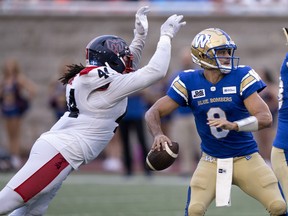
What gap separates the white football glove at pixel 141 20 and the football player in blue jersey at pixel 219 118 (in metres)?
0.58

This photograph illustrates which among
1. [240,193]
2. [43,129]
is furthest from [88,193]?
[43,129]

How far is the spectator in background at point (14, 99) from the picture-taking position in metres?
13.7

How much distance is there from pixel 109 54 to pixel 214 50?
0.78 metres

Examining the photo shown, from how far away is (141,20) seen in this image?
6820 millimetres

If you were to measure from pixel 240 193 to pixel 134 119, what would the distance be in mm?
2363

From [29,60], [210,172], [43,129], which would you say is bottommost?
[43,129]

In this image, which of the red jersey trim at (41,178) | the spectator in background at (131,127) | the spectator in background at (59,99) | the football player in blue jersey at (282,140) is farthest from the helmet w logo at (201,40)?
the spectator in background at (59,99)

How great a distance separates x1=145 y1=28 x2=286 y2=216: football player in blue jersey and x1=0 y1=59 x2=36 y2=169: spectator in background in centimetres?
751

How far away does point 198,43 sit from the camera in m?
6.38

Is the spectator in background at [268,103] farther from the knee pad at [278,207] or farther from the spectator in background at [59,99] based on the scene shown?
the knee pad at [278,207]

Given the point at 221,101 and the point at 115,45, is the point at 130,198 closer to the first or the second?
the point at 115,45

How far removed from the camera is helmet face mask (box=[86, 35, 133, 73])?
6500 mm

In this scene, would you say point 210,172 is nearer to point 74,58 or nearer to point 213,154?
point 213,154

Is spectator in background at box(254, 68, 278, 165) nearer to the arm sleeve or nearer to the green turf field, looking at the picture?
the green turf field
